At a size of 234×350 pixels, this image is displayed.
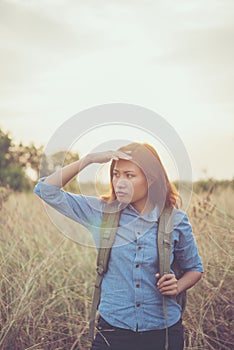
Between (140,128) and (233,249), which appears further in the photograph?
(233,249)

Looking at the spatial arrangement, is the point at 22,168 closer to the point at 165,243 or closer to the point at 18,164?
the point at 18,164

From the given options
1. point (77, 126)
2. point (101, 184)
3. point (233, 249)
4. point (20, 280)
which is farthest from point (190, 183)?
point (20, 280)

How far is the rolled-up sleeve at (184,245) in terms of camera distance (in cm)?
231

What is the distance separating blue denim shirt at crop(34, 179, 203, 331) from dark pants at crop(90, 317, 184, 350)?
26mm

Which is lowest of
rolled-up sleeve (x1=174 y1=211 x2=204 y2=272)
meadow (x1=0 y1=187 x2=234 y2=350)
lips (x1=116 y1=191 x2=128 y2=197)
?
meadow (x1=0 y1=187 x2=234 y2=350)

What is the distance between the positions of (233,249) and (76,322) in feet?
3.85

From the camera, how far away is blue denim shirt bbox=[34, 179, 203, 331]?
7.26 feet

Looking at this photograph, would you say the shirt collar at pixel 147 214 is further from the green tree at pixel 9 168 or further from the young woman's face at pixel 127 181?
the green tree at pixel 9 168

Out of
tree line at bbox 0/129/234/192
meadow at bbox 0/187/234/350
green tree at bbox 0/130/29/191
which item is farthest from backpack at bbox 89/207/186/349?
green tree at bbox 0/130/29/191

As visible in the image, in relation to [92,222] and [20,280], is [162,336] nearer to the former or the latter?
[92,222]

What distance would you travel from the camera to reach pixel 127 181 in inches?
86.2

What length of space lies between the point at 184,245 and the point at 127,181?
423mm

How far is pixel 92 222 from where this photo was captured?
2.30 meters

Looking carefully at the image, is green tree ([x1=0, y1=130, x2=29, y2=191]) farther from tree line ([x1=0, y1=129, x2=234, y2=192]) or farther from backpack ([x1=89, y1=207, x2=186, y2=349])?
backpack ([x1=89, y1=207, x2=186, y2=349])
